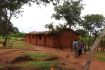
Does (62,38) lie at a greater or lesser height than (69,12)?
lesser

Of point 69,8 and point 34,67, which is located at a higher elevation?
point 69,8

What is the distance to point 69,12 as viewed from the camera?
4631 cm

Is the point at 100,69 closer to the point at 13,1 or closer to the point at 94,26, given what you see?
the point at 13,1

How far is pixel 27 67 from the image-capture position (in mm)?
19875

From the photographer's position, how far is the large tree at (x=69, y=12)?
46.1 m

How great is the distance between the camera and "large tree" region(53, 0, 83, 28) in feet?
151

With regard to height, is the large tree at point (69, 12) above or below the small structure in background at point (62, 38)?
above

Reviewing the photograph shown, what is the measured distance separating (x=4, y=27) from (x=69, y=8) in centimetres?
2261

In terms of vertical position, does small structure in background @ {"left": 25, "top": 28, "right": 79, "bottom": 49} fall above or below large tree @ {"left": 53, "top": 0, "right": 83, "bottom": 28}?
below

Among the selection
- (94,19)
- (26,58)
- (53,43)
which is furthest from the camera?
(94,19)

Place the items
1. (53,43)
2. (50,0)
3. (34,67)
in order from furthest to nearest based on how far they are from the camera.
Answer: (53,43) < (34,67) < (50,0)

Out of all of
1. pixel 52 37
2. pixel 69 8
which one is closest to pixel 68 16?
pixel 69 8

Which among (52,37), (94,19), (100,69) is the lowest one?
(100,69)

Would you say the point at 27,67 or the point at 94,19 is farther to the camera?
the point at 94,19
